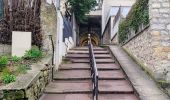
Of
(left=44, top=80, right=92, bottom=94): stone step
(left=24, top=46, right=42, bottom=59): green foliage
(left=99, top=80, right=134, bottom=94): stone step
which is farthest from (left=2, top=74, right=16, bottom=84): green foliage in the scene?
(left=99, top=80, right=134, bottom=94): stone step

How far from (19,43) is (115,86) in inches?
109

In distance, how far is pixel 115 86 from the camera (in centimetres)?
841

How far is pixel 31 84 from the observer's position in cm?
634

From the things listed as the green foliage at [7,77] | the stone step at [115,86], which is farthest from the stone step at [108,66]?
the green foliage at [7,77]

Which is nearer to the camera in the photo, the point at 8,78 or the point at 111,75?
the point at 8,78

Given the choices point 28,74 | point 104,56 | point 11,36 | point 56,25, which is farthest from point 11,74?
point 104,56

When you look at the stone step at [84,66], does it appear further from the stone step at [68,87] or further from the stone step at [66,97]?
the stone step at [66,97]

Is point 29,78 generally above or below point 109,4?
below

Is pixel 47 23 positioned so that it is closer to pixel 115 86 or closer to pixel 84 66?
pixel 84 66

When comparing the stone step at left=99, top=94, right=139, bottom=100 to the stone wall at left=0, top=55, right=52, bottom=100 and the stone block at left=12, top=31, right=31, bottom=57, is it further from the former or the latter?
the stone block at left=12, top=31, right=31, bottom=57

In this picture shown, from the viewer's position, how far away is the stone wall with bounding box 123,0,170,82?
28.2 ft

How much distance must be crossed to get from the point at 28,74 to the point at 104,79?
9.83 feet

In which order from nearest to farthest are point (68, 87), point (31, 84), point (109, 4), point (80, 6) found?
point (31, 84) → point (68, 87) → point (80, 6) → point (109, 4)

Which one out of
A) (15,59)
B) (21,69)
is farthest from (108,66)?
(21,69)
